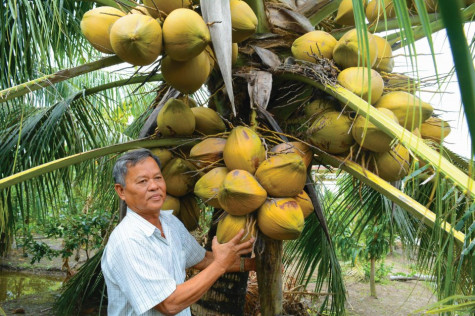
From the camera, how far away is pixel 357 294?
20.4 ft

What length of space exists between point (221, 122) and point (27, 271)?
769 cm

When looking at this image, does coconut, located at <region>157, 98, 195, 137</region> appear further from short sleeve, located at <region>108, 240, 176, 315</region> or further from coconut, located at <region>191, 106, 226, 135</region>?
short sleeve, located at <region>108, 240, 176, 315</region>

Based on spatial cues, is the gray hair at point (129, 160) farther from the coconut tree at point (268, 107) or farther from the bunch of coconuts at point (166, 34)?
the bunch of coconuts at point (166, 34)

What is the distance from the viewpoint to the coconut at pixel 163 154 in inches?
72.7

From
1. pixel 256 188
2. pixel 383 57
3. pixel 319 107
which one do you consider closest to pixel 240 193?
pixel 256 188

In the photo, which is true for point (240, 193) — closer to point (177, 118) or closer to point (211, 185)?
point (211, 185)

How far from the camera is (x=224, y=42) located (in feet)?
4.42

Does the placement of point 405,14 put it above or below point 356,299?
above

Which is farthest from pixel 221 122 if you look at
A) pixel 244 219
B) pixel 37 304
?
pixel 37 304

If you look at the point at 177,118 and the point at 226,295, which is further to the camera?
the point at 226,295

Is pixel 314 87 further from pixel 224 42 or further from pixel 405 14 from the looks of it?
pixel 405 14

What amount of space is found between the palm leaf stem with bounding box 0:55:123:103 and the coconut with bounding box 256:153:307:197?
0.54m

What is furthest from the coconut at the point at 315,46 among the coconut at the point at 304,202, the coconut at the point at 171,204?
the coconut at the point at 171,204

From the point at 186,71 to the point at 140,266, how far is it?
61cm
